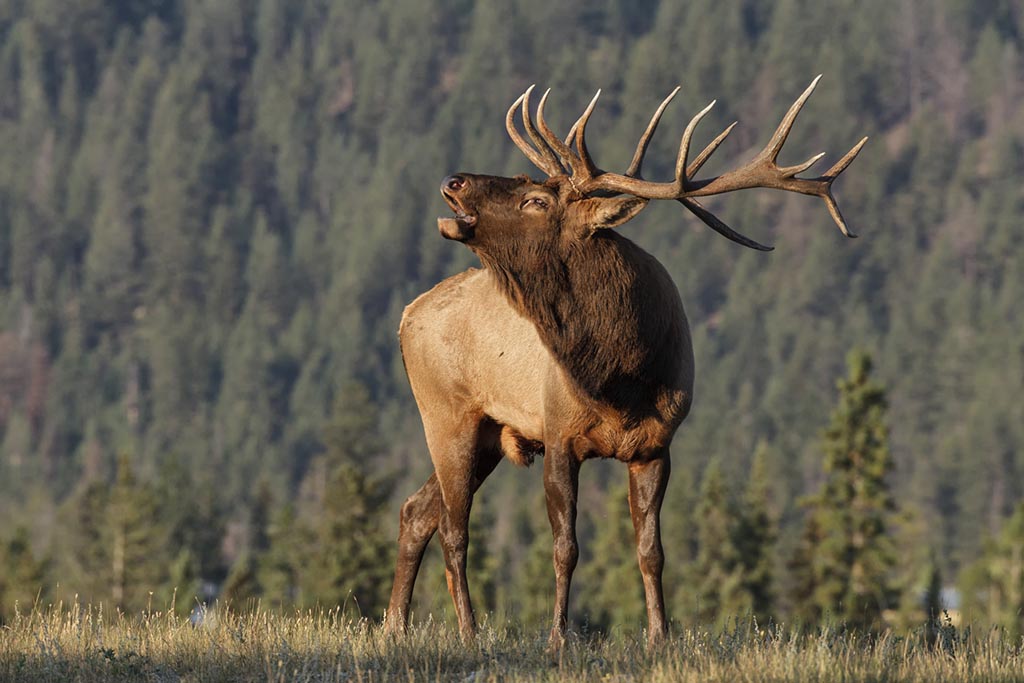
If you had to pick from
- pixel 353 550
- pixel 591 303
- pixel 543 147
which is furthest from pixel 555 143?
pixel 353 550

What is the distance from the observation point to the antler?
10.8 metres

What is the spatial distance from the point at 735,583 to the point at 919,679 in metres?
45.8

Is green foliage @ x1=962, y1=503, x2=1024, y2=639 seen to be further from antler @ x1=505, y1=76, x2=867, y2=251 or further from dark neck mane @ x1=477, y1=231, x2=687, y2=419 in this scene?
antler @ x1=505, y1=76, x2=867, y2=251

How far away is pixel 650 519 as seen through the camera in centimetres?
1152

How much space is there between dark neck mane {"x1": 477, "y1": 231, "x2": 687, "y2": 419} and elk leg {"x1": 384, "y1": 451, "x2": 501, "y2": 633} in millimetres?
1891

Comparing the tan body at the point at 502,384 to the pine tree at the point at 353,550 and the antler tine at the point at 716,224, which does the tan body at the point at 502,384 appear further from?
the pine tree at the point at 353,550

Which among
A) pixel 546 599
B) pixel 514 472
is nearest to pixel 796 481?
pixel 514 472

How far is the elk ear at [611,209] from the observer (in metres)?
11.3

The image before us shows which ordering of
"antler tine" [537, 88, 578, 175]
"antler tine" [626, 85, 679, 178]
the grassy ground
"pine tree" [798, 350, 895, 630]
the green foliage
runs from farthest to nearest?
the green foliage < "pine tree" [798, 350, 895, 630] < "antler tine" [537, 88, 578, 175] < "antler tine" [626, 85, 679, 178] < the grassy ground

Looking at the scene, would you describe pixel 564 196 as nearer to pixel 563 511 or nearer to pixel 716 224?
pixel 716 224

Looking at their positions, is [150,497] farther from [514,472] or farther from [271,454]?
[271,454]

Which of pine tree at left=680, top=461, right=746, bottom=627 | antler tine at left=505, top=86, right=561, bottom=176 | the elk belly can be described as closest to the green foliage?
pine tree at left=680, top=461, right=746, bottom=627

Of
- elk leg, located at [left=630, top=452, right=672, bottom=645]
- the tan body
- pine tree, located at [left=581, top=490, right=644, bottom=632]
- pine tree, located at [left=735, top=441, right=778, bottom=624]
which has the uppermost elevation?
the tan body

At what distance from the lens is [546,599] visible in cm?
5631
